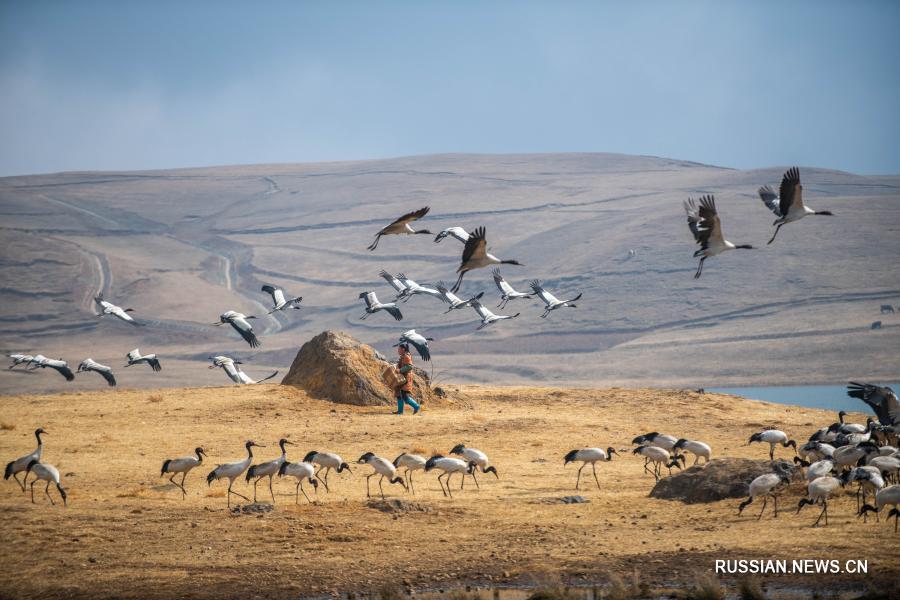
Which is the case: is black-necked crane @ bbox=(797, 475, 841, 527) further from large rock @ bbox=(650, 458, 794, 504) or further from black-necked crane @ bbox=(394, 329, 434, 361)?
black-necked crane @ bbox=(394, 329, 434, 361)

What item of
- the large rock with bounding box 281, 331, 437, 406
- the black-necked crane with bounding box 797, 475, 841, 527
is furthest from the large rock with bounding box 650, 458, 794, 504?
the large rock with bounding box 281, 331, 437, 406

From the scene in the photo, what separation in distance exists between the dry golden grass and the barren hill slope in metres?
63.2

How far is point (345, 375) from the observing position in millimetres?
31234

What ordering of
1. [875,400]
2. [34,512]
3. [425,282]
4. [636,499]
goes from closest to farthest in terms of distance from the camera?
[34,512] < [636,499] < [875,400] < [425,282]

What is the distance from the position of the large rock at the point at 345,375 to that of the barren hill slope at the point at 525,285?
185ft

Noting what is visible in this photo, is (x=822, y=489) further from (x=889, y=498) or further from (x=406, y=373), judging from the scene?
(x=406, y=373)

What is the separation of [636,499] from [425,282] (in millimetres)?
105063

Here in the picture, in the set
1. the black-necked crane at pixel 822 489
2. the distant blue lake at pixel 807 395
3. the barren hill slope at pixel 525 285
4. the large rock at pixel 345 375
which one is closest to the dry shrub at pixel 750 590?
the black-necked crane at pixel 822 489

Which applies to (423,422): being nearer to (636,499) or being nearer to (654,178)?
(636,499)

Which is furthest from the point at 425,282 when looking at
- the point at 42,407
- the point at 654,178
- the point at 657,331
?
the point at 42,407

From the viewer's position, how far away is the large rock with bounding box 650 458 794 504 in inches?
724

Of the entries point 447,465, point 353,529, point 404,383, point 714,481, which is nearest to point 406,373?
point 404,383

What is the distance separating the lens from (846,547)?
15.1 meters

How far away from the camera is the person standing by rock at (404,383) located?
1143 inches
